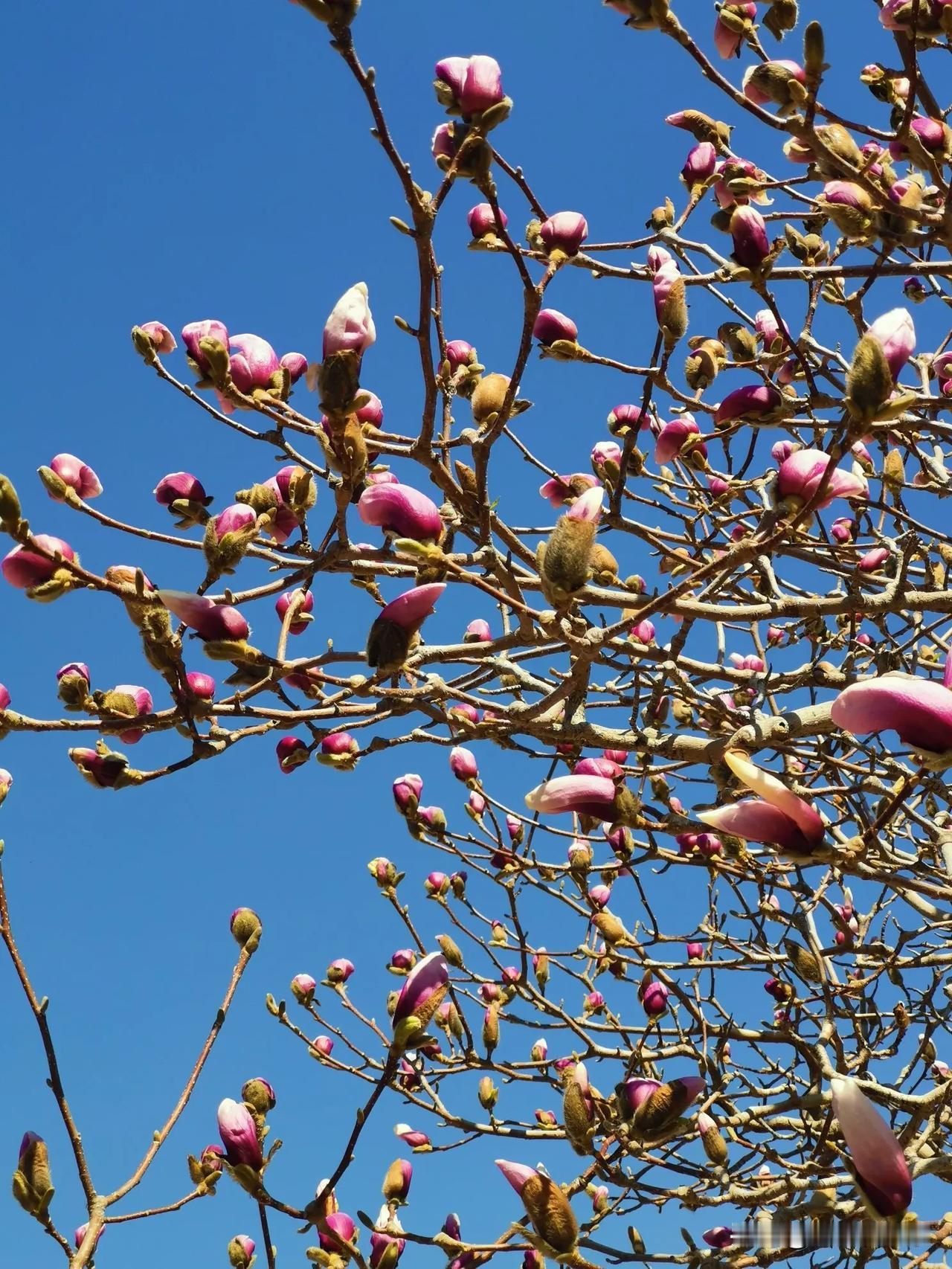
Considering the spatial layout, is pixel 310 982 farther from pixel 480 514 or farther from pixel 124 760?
pixel 480 514

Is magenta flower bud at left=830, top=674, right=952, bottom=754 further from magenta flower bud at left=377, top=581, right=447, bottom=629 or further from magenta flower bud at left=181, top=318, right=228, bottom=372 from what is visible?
magenta flower bud at left=181, top=318, right=228, bottom=372

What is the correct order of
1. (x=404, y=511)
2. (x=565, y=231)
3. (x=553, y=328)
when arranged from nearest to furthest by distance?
(x=404, y=511), (x=565, y=231), (x=553, y=328)

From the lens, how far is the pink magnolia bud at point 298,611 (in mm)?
2156

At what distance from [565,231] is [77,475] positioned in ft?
3.17

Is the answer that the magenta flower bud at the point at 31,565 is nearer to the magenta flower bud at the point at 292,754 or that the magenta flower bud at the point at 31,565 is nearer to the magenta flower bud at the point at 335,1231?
the magenta flower bud at the point at 292,754

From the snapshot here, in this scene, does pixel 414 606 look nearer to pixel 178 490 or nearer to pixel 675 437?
pixel 178 490

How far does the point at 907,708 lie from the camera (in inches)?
52.6

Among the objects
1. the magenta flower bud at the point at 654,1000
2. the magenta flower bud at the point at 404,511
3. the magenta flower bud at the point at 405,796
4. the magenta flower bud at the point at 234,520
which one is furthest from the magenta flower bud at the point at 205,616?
the magenta flower bud at the point at 654,1000

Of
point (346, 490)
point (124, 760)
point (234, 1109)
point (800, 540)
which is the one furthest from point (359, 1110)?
point (800, 540)

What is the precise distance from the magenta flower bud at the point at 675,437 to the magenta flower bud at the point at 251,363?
0.85 meters

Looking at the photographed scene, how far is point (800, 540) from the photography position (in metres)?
2.13

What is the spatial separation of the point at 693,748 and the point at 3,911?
1193mm

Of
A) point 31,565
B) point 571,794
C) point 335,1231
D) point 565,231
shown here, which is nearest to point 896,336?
point 565,231

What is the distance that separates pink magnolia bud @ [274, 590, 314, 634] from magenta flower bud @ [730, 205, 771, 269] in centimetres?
96
